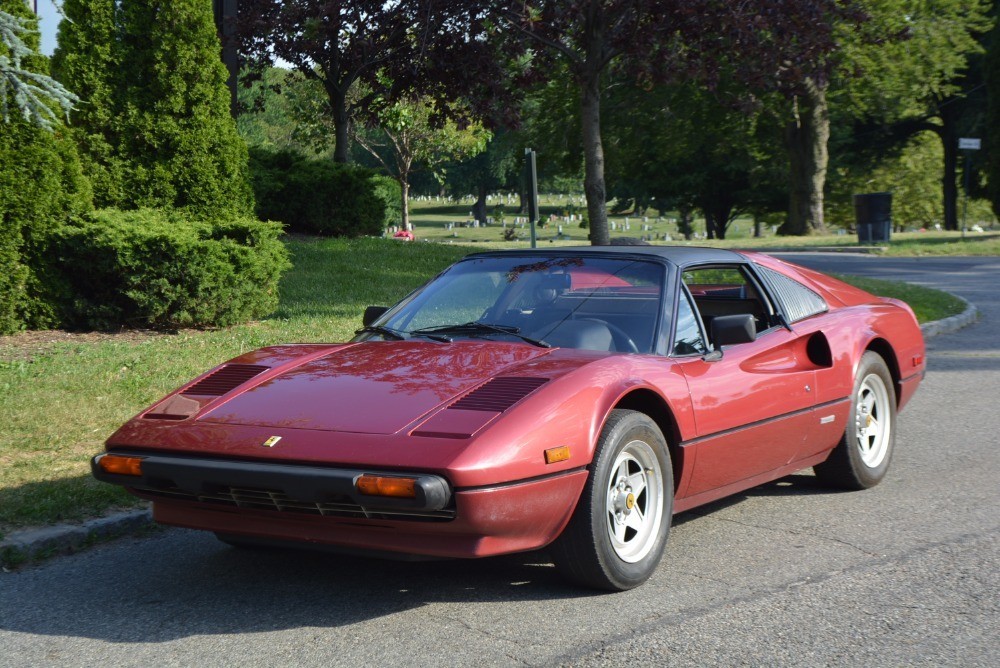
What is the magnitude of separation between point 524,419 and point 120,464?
62.3 inches

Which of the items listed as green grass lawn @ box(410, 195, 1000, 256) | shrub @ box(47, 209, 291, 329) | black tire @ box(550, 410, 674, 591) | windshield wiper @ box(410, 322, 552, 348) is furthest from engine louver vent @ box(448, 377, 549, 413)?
green grass lawn @ box(410, 195, 1000, 256)

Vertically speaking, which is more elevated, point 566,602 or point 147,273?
point 147,273

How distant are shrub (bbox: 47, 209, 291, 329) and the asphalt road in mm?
5722

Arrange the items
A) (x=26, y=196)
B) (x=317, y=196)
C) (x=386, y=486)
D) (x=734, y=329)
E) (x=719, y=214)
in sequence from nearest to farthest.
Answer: (x=386, y=486)
(x=734, y=329)
(x=26, y=196)
(x=317, y=196)
(x=719, y=214)

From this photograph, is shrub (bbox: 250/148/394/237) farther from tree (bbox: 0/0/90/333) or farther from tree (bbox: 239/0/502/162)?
tree (bbox: 0/0/90/333)

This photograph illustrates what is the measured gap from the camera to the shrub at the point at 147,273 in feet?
34.8

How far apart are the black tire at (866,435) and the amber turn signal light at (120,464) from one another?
3578 mm

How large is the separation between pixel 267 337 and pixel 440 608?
6796 mm

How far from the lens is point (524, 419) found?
4.02 m

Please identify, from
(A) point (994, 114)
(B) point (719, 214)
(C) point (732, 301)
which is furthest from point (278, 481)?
(B) point (719, 214)

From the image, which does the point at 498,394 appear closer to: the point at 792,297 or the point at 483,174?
the point at 792,297

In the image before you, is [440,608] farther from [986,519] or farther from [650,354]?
[986,519]

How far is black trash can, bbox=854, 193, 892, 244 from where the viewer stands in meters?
30.0

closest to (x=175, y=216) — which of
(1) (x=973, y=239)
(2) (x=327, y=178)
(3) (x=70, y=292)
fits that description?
(3) (x=70, y=292)
